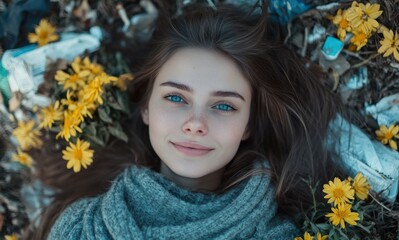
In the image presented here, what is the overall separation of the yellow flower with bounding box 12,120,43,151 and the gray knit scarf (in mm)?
414

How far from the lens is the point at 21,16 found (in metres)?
2.33

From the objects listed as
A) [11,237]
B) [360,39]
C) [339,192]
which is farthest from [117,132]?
[360,39]

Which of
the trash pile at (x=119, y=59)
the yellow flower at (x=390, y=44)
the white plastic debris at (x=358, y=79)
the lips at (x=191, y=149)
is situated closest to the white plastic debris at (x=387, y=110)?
the trash pile at (x=119, y=59)

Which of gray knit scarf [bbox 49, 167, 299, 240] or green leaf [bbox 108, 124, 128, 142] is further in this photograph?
green leaf [bbox 108, 124, 128, 142]

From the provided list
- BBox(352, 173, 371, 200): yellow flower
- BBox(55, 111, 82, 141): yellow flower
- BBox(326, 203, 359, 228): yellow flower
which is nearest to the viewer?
BBox(326, 203, 359, 228): yellow flower

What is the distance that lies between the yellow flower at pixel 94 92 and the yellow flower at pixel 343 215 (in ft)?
3.15

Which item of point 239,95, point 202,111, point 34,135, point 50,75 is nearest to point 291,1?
point 239,95

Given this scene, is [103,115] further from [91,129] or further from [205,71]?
[205,71]

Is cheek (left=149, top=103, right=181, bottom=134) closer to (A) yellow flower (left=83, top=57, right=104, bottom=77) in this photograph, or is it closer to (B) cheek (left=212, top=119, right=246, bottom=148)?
(B) cheek (left=212, top=119, right=246, bottom=148)

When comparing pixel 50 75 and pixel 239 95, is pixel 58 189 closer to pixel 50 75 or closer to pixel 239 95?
pixel 50 75

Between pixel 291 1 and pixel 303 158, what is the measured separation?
653mm

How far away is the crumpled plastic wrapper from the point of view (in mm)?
2037

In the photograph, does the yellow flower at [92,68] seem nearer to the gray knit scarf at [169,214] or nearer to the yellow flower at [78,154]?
the yellow flower at [78,154]

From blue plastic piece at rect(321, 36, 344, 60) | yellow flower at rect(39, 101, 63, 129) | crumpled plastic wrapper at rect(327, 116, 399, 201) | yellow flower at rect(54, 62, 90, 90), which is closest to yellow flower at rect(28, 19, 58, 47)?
A: yellow flower at rect(54, 62, 90, 90)
